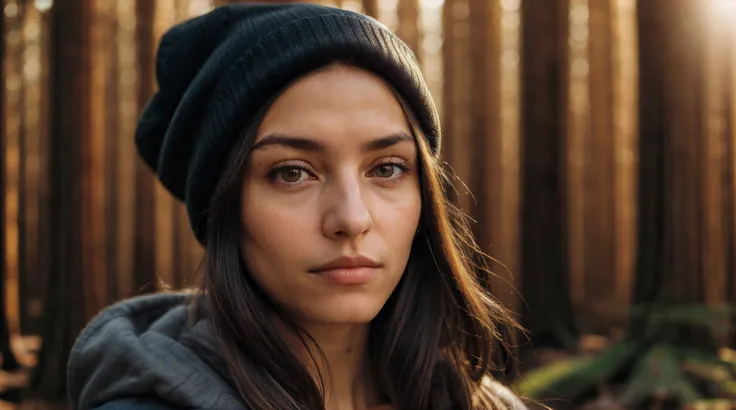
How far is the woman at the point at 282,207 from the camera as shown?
5.02 ft

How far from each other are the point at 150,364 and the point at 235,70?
2.08ft

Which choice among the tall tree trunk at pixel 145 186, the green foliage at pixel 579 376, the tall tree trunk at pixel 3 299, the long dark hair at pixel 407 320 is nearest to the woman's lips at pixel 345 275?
the long dark hair at pixel 407 320

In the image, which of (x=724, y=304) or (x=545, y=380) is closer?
(x=545, y=380)

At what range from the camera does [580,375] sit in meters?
5.07

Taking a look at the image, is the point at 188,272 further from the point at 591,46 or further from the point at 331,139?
the point at 331,139

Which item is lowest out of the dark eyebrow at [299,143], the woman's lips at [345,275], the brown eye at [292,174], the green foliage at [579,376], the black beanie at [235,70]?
the green foliage at [579,376]

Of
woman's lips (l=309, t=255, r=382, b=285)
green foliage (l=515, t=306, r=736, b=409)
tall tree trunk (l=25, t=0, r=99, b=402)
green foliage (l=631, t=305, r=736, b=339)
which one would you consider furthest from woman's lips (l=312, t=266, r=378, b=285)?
tall tree trunk (l=25, t=0, r=99, b=402)

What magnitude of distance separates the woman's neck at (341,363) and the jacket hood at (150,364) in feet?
0.72

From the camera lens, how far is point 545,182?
725cm

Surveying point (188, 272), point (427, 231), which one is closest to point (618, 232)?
point (188, 272)

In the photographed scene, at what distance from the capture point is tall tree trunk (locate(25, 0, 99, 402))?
6805 millimetres

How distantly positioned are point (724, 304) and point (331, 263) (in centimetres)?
475

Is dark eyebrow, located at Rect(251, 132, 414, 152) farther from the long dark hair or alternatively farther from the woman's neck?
the woman's neck

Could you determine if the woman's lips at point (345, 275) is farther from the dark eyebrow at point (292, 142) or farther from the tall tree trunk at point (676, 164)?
the tall tree trunk at point (676, 164)
